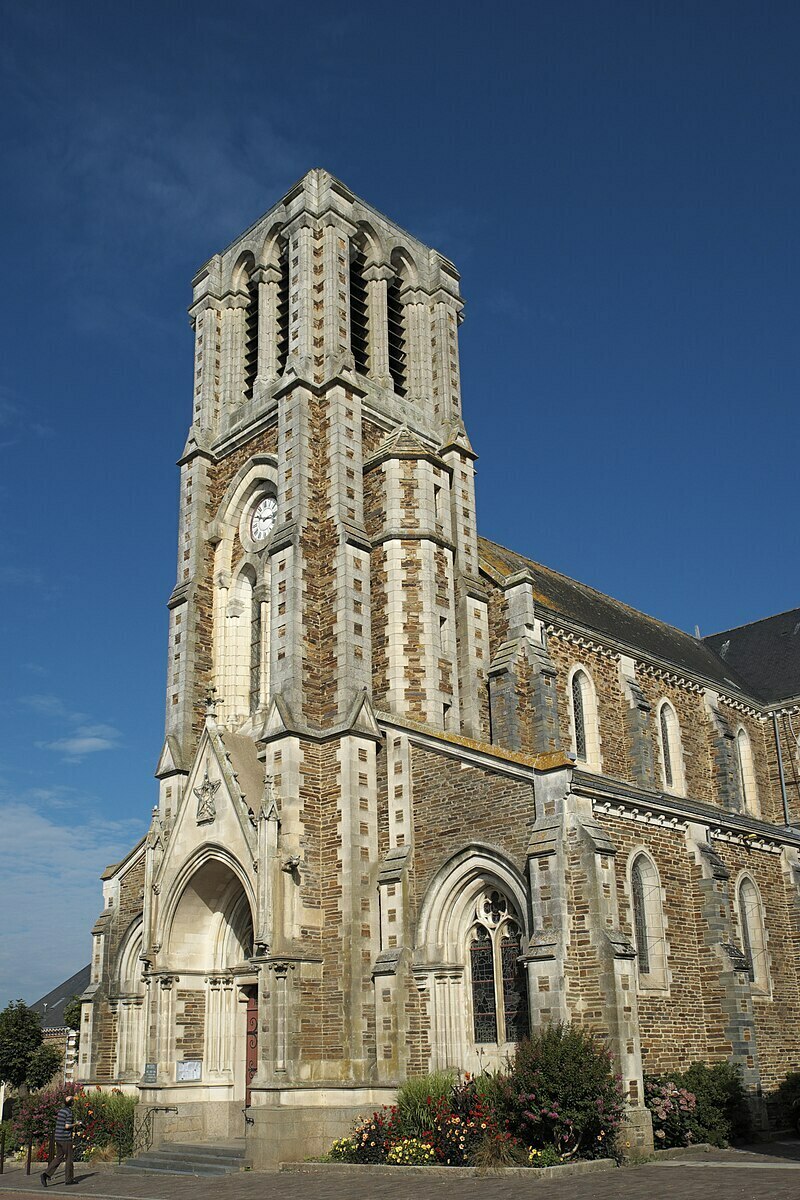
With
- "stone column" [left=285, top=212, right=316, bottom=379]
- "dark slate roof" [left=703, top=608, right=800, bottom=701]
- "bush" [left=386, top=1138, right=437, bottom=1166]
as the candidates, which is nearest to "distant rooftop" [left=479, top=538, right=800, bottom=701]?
"dark slate roof" [left=703, top=608, right=800, bottom=701]

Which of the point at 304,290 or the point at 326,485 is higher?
the point at 304,290

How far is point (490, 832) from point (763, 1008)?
8422mm

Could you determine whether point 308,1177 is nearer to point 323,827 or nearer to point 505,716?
point 323,827

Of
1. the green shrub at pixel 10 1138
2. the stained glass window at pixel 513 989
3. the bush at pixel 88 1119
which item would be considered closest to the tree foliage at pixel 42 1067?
the green shrub at pixel 10 1138

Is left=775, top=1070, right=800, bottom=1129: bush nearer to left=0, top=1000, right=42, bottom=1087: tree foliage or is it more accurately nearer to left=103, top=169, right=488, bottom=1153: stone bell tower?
left=103, top=169, right=488, bottom=1153: stone bell tower

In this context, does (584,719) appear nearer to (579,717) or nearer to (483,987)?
(579,717)

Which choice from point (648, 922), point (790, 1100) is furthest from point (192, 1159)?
point (790, 1100)

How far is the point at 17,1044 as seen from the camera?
4722cm

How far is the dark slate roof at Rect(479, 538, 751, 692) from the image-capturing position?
3048 cm

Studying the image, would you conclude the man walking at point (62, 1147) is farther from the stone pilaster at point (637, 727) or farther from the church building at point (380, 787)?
the stone pilaster at point (637, 727)

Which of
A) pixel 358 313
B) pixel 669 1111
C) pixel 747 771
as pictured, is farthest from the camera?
pixel 747 771

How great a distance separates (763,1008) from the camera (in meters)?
24.4

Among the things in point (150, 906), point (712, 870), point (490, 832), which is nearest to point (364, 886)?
point (490, 832)

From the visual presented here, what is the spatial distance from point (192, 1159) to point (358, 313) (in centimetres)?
2166
